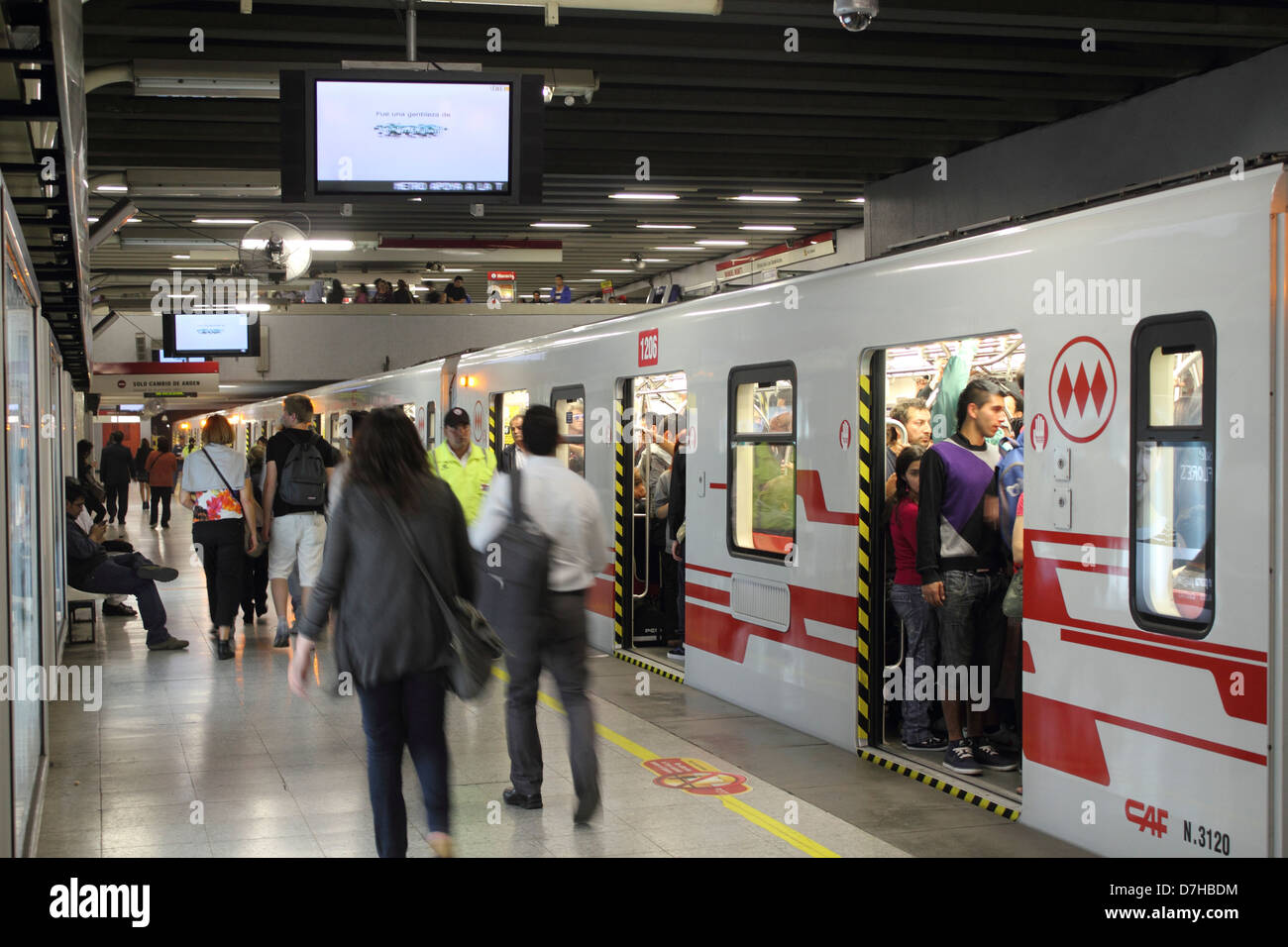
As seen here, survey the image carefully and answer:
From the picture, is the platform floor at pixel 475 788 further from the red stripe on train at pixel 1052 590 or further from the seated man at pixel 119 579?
the seated man at pixel 119 579

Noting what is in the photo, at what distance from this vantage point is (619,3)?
683 centimetres

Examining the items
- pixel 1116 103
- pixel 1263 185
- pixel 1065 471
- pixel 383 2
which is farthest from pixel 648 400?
pixel 1263 185

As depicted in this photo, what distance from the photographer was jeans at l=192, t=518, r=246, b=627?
10.4m

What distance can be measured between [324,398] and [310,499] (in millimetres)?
11797

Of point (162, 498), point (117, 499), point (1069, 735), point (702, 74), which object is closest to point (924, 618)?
point (1069, 735)

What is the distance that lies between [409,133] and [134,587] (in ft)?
18.0

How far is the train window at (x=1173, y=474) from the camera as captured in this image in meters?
4.66

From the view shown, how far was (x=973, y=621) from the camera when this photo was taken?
21.9 feet

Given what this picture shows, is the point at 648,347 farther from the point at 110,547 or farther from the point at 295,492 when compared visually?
the point at 110,547

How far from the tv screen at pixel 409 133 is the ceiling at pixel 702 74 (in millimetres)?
271

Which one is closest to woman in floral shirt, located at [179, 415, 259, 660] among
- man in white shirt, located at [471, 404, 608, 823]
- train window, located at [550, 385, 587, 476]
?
train window, located at [550, 385, 587, 476]

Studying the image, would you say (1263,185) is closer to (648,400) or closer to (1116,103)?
(1116,103)

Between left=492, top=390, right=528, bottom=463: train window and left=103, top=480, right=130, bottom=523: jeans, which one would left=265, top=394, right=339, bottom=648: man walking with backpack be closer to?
left=492, top=390, right=528, bottom=463: train window

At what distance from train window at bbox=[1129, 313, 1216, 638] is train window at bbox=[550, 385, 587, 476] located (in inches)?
245
